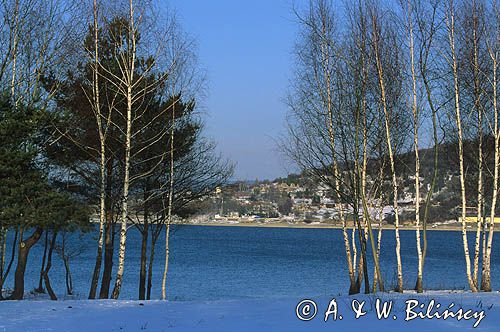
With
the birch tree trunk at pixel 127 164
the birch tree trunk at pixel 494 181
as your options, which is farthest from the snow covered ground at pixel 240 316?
the birch tree trunk at pixel 494 181

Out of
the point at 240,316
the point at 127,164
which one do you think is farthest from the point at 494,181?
the point at 240,316

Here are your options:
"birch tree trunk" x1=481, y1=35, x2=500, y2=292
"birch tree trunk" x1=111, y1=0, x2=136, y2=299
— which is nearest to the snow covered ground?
"birch tree trunk" x1=111, y1=0, x2=136, y2=299

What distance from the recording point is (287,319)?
11.5 meters

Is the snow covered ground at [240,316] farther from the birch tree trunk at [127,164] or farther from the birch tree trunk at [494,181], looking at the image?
the birch tree trunk at [494,181]

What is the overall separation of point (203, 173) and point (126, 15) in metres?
9.51

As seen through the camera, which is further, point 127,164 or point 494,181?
point 494,181

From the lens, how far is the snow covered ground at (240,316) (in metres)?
10.8

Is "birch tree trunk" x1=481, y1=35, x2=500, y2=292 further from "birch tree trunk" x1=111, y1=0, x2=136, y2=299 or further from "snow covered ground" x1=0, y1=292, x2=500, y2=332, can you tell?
"birch tree trunk" x1=111, y1=0, x2=136, y2=299

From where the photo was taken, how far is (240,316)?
11.8 metres

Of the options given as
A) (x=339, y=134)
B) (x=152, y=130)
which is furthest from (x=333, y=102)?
(x=152, y=130)

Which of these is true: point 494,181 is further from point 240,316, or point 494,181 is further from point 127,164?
point 240,316

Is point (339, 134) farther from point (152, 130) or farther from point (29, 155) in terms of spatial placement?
point (29, 155)

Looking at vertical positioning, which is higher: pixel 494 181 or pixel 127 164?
pixel 127 164

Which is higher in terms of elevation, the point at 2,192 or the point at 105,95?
the point at 105,95
